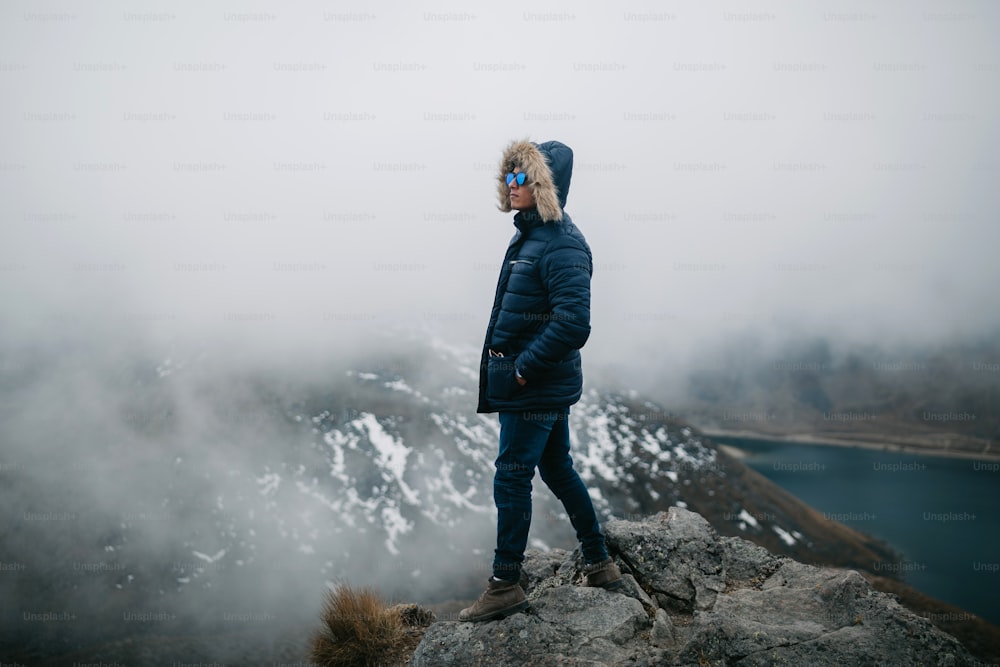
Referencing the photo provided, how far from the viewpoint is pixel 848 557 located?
78500 millimetres

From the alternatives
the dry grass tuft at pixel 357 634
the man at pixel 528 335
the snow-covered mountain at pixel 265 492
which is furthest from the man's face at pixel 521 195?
the snow-covered mountain at pixel 265 492

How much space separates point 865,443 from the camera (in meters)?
155


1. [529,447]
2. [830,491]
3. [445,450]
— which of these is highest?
[529,447]

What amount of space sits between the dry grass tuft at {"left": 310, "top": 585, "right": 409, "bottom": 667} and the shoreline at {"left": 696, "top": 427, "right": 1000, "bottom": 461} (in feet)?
437

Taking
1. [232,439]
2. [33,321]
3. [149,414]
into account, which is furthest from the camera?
[33,321]

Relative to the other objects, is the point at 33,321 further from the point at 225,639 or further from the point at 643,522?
the point at 643,522

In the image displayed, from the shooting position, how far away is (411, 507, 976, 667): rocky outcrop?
11.7ft

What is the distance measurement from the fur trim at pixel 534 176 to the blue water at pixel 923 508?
191ft

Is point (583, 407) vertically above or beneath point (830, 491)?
above

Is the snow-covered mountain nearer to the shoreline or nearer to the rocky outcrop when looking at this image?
the shoreline

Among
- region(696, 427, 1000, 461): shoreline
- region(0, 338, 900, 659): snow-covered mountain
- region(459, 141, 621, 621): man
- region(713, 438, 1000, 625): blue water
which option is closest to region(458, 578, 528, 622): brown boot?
region(459, 141, 621, 621): man

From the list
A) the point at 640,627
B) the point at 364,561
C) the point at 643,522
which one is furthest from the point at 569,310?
the point at 364,561

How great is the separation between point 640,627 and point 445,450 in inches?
3289

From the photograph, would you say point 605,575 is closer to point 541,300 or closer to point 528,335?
point 528,335
